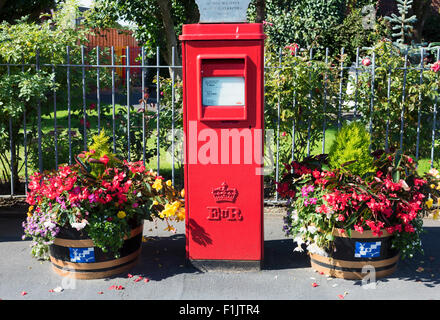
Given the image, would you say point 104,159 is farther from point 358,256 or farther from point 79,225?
point 358,256

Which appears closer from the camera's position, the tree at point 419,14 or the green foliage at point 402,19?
the green foliage at point 402,19

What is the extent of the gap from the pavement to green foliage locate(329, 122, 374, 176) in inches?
37.6

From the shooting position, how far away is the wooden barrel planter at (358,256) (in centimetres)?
411

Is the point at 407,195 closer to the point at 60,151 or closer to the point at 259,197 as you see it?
the point at 259,197

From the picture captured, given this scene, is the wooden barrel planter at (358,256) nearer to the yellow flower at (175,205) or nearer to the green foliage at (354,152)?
the green foliage at (354,152)

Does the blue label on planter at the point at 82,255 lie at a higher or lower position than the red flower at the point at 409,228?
lower

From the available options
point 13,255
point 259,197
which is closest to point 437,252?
point 259,197

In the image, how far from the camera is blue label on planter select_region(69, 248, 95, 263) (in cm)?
417

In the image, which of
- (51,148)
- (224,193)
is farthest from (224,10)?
(51,148)

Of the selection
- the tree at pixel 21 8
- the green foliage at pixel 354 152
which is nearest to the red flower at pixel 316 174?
the green foliage at pixel 354 152

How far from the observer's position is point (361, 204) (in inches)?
160

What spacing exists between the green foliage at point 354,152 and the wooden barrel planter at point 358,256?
21.5 inches

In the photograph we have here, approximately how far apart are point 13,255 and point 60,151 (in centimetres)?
201

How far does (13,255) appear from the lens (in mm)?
4859
